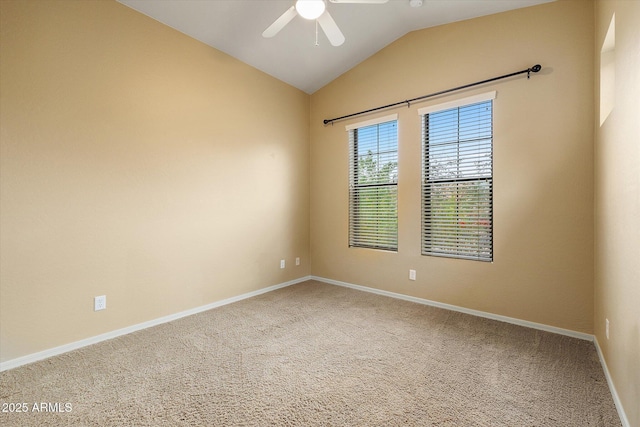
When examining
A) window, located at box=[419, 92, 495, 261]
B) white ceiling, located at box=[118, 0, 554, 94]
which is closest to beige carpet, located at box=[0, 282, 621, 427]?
window, located at box=[419, 92, 495, 261]

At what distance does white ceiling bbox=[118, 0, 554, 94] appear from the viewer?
2750 mm

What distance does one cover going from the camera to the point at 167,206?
116 inches

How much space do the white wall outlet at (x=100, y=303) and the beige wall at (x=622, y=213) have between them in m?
3.58

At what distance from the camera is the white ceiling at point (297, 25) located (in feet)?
9.02

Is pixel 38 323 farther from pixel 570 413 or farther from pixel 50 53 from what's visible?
pixel 570 413

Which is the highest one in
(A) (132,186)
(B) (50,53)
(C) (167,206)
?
(B) (50,53)

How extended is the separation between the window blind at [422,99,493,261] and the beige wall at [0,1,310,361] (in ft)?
6.96

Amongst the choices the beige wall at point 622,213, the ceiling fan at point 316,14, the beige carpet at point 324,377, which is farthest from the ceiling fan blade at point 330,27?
the beige carpet at point 324,377

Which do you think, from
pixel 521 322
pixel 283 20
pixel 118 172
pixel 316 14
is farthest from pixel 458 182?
pixel 118 172

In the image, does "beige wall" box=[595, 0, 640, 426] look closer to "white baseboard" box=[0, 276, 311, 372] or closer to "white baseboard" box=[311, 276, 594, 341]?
"white baseboard" box=[311, 276, 594, 341]

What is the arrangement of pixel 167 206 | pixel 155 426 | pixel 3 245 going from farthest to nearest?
pixel 167 206, pixel 3 245, pixel 155 426

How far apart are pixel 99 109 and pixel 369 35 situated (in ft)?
9.71

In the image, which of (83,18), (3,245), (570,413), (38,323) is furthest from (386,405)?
(83,18)

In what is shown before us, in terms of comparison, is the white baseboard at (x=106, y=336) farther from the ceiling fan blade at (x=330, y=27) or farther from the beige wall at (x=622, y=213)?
the beige wall at (x=622, y=213)
